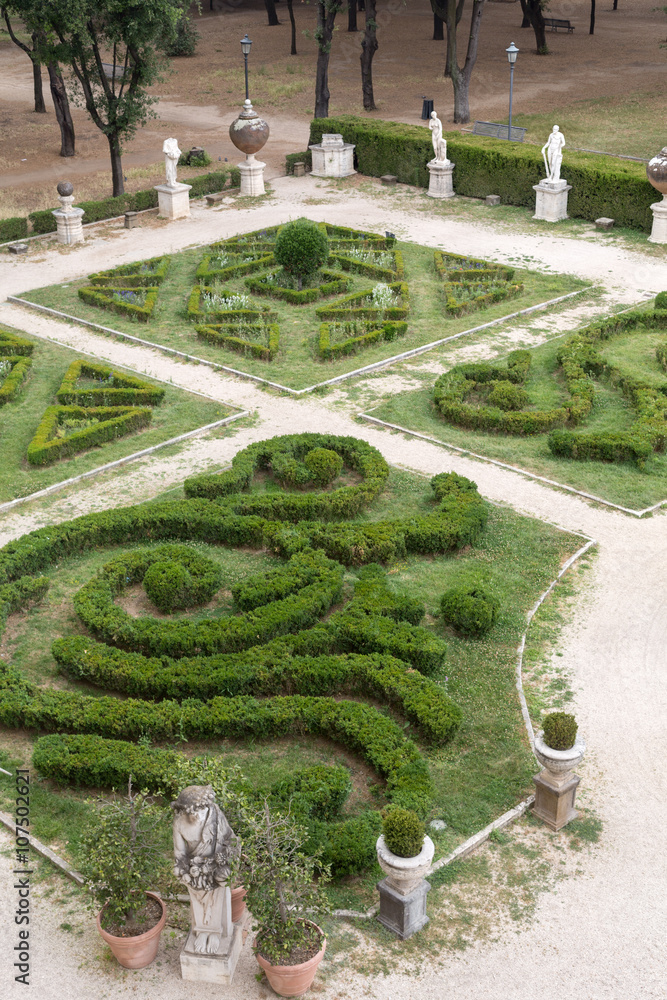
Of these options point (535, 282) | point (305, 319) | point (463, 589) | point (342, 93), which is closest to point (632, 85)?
point (342, 93)

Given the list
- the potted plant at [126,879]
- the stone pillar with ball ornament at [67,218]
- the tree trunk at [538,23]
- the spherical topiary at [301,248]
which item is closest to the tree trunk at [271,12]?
the tree trunk at [538,23]

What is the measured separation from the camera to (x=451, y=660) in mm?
12336

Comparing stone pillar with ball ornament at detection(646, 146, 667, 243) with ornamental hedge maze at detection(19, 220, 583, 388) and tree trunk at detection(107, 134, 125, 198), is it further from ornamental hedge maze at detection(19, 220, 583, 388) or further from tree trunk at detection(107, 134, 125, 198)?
tree trunk at detection(107, 134, 125, 198)

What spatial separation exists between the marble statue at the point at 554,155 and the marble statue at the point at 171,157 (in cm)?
871

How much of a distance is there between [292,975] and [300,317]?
51.5 feet

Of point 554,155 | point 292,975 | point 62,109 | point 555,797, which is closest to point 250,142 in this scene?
point 62,109

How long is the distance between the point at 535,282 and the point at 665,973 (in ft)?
56.4

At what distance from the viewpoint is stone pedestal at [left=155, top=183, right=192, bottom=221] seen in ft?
92.5

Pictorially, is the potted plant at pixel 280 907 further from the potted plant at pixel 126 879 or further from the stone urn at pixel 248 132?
the stone urn at pixel 248 132

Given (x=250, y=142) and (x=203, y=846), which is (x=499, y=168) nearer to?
(x=250, y=142)

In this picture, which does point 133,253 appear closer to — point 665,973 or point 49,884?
point 49,884

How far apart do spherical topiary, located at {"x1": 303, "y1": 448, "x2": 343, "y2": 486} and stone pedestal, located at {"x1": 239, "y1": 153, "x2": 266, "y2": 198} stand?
16206mm

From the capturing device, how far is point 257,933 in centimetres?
854

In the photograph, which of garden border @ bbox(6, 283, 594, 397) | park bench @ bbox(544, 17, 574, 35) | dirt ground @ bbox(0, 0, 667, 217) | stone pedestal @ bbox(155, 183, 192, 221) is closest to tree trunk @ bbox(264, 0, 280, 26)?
dirt ground @ bbox(0, 0, 667, 217)
